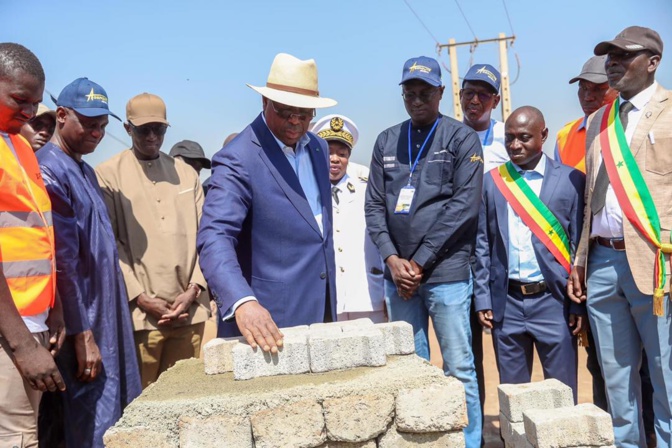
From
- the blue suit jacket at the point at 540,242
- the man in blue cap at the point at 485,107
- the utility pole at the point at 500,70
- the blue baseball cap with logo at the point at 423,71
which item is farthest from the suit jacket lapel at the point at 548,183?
the utility pole at the point at 500,70

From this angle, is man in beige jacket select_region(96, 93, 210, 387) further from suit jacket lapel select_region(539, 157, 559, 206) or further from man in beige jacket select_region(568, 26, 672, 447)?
man in beige jacket select_region(568, 26, 672, 447)

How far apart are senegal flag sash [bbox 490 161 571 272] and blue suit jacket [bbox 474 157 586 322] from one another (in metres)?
0.04

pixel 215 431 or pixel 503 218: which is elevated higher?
pixel 503 218

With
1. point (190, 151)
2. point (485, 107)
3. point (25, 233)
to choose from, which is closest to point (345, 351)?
point (25, 233)

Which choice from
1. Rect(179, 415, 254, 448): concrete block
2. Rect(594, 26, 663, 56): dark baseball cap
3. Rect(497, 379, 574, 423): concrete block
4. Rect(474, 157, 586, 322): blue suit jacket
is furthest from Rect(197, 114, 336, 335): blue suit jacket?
Rect(594, 26, 663, 56): dark baseball cap

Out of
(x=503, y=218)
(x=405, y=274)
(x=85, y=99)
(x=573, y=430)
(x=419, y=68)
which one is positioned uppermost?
(x=419, y=68)

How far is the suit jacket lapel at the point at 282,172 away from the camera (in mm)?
3510

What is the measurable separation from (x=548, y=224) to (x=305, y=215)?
1949 millimetres

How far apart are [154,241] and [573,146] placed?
3.48 metres

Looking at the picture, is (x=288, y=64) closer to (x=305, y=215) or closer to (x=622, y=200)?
(x=305, y=215)

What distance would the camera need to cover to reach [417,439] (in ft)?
9.00

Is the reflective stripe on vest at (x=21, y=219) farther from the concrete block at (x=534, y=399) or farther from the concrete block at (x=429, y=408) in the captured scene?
the concrete block at (x=534, y=399)

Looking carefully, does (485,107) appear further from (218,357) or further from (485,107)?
(218,357)

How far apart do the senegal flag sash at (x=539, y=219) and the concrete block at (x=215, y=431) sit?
2.72 m
